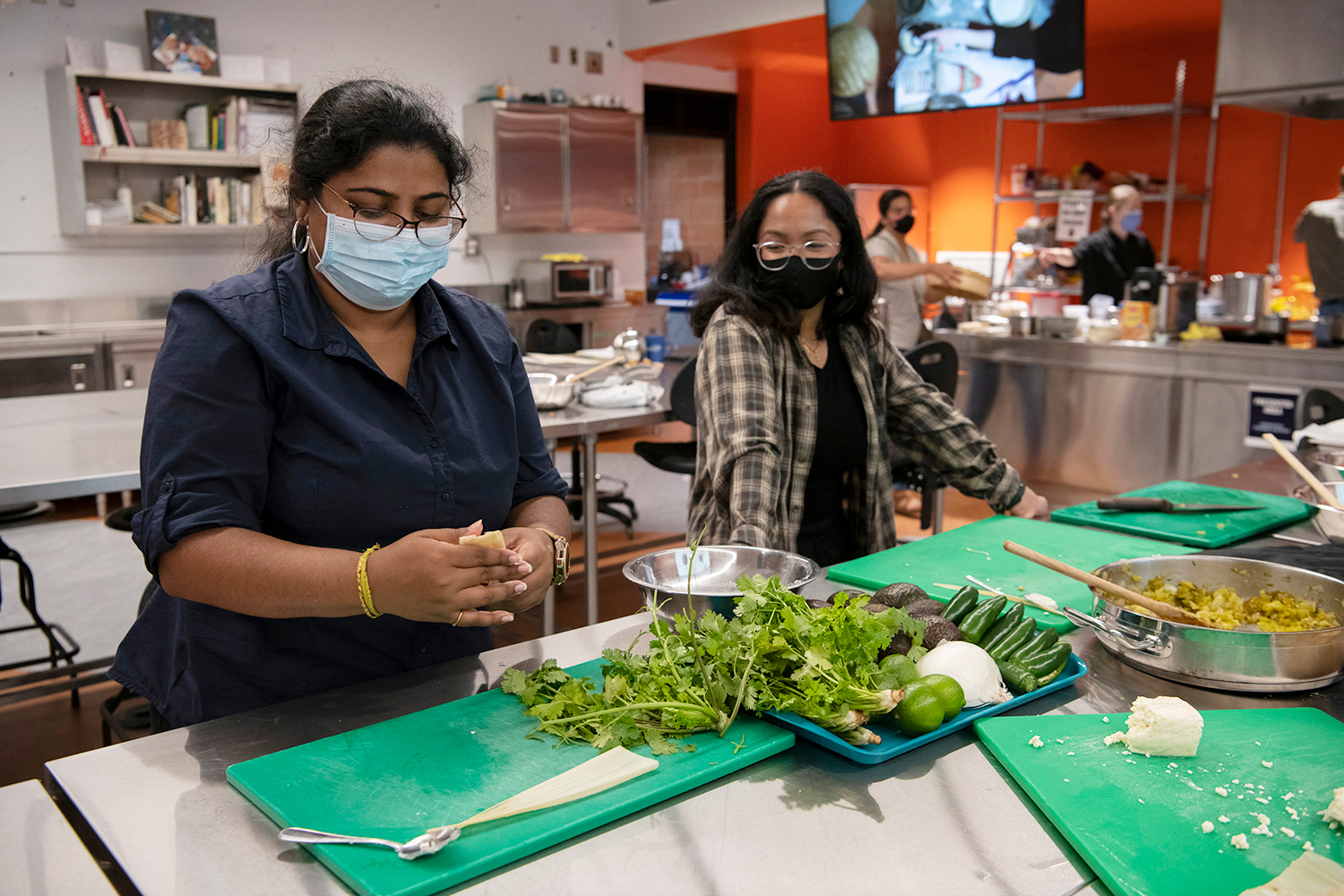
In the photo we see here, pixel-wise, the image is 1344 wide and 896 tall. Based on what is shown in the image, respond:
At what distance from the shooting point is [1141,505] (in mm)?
2230

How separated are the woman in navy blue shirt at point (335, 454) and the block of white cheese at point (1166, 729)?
0.71 meters

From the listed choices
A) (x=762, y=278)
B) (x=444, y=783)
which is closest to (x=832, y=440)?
(x=762, y=278)

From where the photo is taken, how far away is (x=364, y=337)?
4.95ft

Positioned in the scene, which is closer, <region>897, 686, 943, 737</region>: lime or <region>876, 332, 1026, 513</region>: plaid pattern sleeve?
<region>897, 686, 943, 737</region>: lime

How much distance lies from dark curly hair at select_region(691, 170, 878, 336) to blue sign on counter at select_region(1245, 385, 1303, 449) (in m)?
2.97

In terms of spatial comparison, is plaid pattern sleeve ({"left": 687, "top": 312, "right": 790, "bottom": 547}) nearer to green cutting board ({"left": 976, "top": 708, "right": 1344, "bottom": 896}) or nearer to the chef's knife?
the chef's knife

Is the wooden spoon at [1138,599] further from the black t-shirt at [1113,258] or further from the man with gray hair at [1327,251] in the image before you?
the black t-shirt at [1113,258]

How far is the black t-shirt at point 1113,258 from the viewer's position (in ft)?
24.0

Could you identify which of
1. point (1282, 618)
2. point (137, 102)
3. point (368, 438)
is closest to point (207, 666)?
point (368, 438)

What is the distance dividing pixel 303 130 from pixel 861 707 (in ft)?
3.48

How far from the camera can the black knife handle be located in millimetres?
2223

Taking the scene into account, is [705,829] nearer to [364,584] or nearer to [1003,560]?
[364,584]

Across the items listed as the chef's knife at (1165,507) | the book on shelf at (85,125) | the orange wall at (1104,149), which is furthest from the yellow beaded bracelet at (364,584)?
the orange wall at (1104,149)

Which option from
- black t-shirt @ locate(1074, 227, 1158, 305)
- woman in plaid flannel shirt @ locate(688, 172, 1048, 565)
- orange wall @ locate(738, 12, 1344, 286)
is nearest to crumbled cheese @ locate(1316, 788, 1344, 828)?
woman in plaid flannel shirt @ locate(688, 172, 1048, 565)
